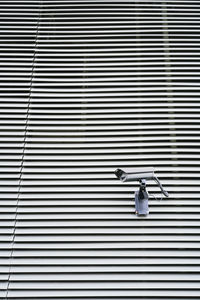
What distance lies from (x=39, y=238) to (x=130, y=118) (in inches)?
50.7

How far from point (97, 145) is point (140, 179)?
1.73 ft

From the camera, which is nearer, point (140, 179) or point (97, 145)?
point (140, 179)

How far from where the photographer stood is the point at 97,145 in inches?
87.8

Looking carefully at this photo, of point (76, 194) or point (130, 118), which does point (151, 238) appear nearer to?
point (76, 194)

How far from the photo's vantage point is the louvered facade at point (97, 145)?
1.96 m

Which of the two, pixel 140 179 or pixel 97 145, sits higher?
pixel 97 145

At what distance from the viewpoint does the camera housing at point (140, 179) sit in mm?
1860

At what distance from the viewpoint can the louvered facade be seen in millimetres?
1956

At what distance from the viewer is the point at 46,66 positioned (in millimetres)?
2457

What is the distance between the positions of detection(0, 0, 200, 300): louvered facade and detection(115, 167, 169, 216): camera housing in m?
0.11

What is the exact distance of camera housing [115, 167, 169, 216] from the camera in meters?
1.86

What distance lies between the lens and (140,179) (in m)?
1.91

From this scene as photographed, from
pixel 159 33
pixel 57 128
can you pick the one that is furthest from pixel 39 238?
pixel 159 33

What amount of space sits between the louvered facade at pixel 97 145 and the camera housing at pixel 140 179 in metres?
0.11
